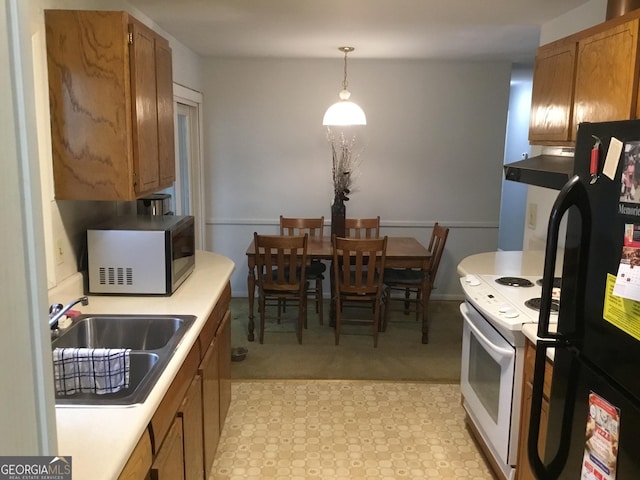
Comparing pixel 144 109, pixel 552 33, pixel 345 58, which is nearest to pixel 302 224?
pixel 345 58

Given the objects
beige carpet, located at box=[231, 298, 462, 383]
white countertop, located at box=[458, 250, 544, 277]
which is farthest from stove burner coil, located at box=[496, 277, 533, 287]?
beige carpet, located at box=[231, 298, 462, 383]

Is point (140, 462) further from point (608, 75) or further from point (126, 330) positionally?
point (608, 75)

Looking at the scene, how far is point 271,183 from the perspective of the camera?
5285 mm

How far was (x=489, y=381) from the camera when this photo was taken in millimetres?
2518

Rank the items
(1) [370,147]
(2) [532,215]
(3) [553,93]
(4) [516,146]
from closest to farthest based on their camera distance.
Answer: (3) [553,93], (2) [532,215], (1) [370,147], (4) [516,146]

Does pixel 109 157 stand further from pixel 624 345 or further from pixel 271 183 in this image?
pixel 271 183

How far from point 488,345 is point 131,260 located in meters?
1.63

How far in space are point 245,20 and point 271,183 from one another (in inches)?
78.8

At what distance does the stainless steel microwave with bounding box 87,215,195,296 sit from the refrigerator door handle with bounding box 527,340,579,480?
1.65 m

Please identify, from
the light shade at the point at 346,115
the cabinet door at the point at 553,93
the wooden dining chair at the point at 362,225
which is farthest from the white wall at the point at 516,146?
the cabinet door at the point at 553,93

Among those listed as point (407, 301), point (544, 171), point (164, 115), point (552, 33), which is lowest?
point (407, 301)

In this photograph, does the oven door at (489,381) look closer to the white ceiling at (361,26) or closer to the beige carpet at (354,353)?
the beige carpet at (354,353)

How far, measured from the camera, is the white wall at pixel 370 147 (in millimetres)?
5121

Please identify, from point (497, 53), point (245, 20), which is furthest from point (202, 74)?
point (497, 53)
